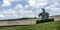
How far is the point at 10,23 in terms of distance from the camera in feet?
59.2

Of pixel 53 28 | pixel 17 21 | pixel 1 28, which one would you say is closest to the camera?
pixel 53 28

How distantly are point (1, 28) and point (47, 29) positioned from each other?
18.9 ft

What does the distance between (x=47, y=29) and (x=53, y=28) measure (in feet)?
1.83

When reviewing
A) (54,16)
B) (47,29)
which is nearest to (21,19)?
(54,16)

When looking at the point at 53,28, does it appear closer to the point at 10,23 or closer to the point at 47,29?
the point at 47,29

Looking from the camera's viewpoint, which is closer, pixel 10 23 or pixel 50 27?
pixel 50 27

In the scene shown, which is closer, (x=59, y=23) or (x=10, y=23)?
(x=59, y=23)

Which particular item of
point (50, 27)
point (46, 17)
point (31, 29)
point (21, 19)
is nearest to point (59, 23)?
point (50, 27)

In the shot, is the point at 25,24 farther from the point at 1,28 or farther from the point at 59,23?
the point at 59,23

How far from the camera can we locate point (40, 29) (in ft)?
45.8

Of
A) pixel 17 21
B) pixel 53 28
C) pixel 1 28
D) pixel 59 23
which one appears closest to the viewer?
pixel 53 28

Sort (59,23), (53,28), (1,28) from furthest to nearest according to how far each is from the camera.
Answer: (1,28) → (59,23) → (53,28)

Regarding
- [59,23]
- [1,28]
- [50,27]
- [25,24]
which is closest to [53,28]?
[50,27]

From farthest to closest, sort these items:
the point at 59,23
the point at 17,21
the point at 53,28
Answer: the point at 17,21
the point at 59,23
the point at 53,28
